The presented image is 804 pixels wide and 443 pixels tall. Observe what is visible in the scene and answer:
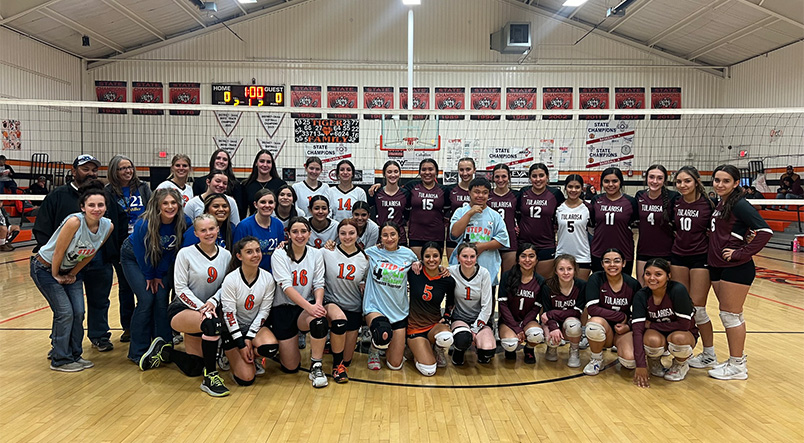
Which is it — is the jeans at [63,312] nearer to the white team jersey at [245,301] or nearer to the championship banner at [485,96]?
the white team jersey at [245,301]

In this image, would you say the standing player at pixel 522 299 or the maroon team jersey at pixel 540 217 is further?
the maroon team jersey at pixel 540 217

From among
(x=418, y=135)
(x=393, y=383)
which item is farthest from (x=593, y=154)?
(x=393, y=383)

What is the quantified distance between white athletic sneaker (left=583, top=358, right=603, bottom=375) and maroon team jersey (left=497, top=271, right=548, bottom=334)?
23.6 inches

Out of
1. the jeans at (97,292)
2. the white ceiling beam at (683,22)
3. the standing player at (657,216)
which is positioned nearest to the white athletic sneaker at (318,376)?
the jeans at (97,292)

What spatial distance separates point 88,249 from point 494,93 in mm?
14253

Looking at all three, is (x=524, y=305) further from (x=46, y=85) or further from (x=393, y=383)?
Result: (x=46, y=85)

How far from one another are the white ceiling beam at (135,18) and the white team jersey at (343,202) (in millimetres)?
11395

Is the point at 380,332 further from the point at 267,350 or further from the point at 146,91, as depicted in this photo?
the point at 146,91

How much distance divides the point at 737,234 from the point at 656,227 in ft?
2.24

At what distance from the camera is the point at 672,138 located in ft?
51.3

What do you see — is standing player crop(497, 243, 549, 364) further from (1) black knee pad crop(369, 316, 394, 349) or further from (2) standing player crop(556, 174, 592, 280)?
(1) black knee pad crop(369, 316, 394, 349)

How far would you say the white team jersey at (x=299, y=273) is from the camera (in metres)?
4.23

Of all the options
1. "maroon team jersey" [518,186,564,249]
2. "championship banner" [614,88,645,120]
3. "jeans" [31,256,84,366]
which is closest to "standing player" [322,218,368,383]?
"maroon team jersey" [518,186,564,249]

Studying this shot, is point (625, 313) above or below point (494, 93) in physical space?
below
